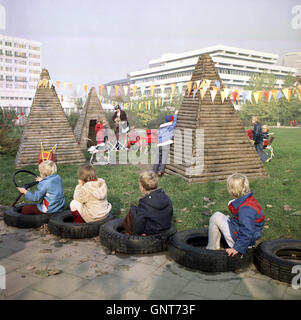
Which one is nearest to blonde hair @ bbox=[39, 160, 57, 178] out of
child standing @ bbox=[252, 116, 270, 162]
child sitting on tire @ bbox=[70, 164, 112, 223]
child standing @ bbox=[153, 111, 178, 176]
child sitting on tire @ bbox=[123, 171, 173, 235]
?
child sitting on tire @ bbox=[70, 164, 112, 223]

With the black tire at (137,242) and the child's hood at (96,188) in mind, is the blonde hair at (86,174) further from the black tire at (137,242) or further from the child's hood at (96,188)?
the black tire at (137,242)

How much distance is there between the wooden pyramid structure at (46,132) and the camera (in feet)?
43.1

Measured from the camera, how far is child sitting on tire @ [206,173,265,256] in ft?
14.3

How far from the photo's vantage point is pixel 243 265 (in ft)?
15.2

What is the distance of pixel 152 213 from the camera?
517 centimetres

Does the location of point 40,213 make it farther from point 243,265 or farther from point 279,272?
point 279,272

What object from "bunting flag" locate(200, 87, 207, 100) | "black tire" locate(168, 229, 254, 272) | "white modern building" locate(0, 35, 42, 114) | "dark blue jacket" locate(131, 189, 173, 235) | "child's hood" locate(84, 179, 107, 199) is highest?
"white modern building" locate(0, 35, 42, 114)

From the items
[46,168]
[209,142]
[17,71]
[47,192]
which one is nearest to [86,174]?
[46,168]

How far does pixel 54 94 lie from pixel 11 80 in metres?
96.4

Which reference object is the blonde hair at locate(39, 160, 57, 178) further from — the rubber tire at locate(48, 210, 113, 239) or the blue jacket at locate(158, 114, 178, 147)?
the blue jacket at locate(158, 114, 178, 147)

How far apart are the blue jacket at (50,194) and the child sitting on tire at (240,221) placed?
10.3ft

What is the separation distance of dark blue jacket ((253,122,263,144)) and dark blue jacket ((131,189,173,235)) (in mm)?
9784

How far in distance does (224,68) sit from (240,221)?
112 metres
